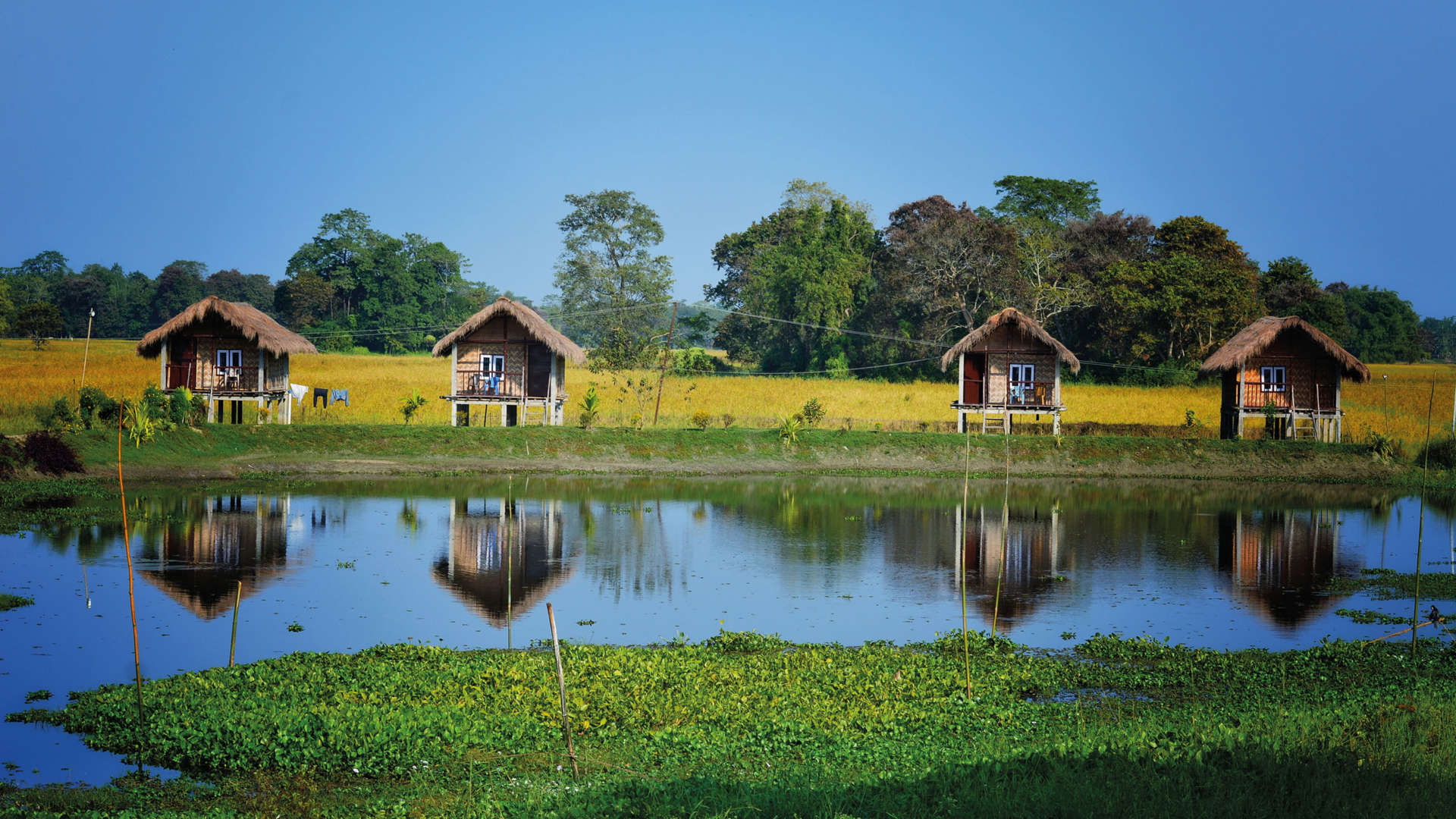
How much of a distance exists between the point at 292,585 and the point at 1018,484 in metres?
19.5

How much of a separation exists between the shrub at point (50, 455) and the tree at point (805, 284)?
34.0 meters

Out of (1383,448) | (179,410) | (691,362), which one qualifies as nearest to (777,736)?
(179,410)

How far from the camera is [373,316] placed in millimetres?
71375

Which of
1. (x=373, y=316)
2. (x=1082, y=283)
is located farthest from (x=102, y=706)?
(x=373, y=316)

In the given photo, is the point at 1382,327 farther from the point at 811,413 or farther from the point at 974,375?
the point at 811,413

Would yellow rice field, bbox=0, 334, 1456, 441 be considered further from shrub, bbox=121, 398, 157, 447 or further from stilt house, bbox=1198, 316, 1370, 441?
shrub, bbox=121, 398, 157, 447

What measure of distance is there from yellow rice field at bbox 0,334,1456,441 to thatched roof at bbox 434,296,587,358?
268 centimetres

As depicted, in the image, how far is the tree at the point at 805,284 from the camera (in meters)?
57.1

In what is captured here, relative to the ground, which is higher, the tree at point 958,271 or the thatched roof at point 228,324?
the tree at point 958,271

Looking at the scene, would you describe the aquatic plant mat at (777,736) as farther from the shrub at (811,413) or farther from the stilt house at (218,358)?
the stilt house at (218,358)

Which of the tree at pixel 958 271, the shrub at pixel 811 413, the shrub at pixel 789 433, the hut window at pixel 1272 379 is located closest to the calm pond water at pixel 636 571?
the shrub at pixel 789 433

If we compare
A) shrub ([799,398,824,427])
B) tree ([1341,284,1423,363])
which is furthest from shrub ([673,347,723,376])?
tree ([1341,284,1423,363])

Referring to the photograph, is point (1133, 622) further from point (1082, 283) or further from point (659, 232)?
point (659, 232)

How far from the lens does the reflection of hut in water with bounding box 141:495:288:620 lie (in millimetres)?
13828
